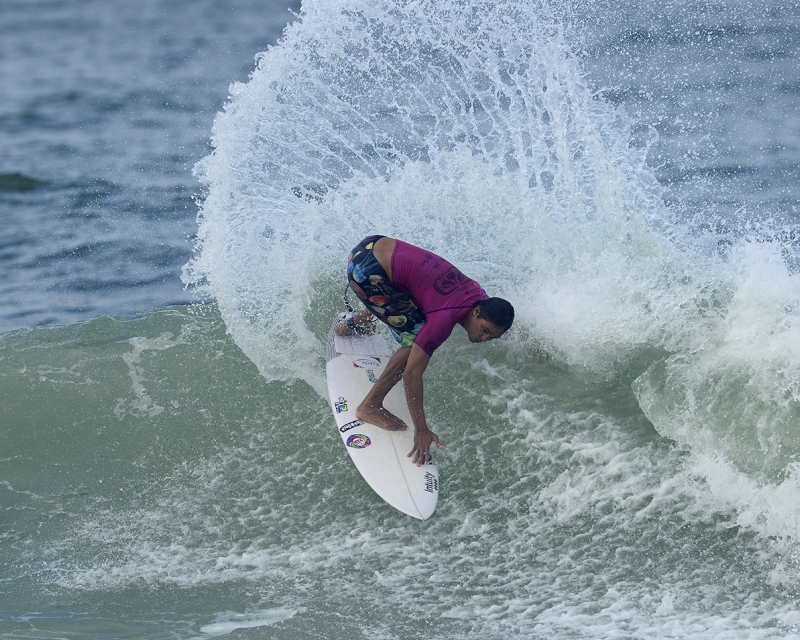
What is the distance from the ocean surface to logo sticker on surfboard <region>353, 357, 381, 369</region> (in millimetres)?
357

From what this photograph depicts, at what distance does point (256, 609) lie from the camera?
4.70 m

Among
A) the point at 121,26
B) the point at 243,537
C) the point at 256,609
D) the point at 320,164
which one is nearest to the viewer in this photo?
the point at 256,609

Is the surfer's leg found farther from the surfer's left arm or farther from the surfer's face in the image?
the surfer's face

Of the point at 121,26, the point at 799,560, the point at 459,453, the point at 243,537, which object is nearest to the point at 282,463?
the point at 243,537

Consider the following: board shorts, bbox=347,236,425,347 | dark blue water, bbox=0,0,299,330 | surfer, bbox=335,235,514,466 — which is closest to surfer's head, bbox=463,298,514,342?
surfer, bbox=335,235,514,466

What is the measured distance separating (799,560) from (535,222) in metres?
3.26

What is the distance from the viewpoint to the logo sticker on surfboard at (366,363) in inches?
251

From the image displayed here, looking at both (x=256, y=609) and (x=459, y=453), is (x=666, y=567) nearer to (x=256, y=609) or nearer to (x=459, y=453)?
(x=459, y=453)

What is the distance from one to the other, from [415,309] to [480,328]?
2.12 ft

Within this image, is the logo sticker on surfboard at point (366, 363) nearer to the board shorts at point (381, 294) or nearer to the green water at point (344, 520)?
the green water at point (344, 520)

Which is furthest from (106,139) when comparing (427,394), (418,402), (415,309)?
(418,402)

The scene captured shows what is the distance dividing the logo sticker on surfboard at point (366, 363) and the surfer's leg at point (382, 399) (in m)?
0.52

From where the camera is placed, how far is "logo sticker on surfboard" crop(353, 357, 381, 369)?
638 centimetres

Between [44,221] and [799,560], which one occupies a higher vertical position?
[799,560]
